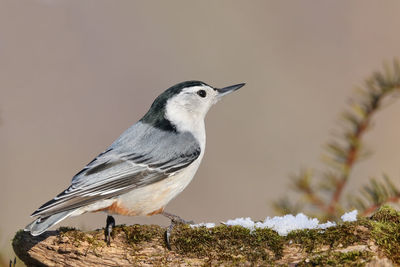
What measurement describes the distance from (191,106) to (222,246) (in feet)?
4.62

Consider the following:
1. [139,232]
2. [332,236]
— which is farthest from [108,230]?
[332,236]

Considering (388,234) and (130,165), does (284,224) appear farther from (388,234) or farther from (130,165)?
(130,165)

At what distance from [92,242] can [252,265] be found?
695mm

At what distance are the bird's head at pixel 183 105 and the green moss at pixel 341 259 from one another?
1.40m

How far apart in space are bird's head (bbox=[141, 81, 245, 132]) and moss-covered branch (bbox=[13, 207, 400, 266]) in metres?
0.99

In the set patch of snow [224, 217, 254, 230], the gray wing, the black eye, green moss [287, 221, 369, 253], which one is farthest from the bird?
green moss [287, 221, 369, 253]

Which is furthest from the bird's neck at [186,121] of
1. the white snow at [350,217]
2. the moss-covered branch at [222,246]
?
Result: the white snow at [350,217]

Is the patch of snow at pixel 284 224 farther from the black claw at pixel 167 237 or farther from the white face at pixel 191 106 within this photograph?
the white face at pixel 191 106

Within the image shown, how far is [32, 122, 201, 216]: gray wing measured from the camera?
7.91 feet

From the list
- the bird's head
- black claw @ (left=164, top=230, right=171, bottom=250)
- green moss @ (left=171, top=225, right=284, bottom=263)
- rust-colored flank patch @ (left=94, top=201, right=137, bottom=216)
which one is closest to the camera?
green moss @ (left=171, top=225, right=284, bottom=263)

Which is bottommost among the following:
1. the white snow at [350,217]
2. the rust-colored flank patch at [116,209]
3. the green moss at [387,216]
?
the rust-colored flank patch at [116,209]

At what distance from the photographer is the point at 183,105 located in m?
3.15

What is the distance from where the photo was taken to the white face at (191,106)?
307 cm

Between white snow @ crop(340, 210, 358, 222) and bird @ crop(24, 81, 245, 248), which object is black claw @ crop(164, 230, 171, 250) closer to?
bird @ crop(24, 81, 245, 248)
